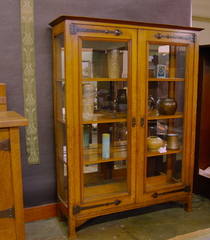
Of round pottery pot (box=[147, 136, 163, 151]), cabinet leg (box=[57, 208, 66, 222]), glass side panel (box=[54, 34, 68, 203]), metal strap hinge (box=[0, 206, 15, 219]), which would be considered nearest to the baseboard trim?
cabinet leg (box=[57, 208, 66, 222])

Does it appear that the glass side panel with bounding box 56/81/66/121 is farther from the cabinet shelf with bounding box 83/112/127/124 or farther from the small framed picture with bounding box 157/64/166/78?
the small framed picture with bounding box 157/64/166/78

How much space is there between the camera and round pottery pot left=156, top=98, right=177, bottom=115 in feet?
9.17

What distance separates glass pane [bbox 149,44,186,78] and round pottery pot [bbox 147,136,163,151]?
2.00 feet

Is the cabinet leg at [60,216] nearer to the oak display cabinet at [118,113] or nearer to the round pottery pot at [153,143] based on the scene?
the oak display cabinet at [118,113]

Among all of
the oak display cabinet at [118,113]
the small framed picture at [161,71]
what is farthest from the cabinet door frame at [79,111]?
the small framed picture at [161,71]

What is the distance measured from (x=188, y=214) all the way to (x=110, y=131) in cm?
120

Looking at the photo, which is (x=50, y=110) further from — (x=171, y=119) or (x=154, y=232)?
(x=154, y=232)

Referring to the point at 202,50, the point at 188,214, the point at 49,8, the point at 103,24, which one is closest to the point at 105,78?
the point at 103,24

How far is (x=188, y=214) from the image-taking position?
2850 mm

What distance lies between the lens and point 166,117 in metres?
2.76

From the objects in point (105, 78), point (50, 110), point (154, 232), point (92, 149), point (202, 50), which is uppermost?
point (202, 50)

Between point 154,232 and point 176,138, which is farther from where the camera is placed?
point 176,138

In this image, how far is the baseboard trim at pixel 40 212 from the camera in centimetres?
268

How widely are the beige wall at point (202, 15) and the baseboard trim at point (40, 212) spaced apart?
3721 millimetres
